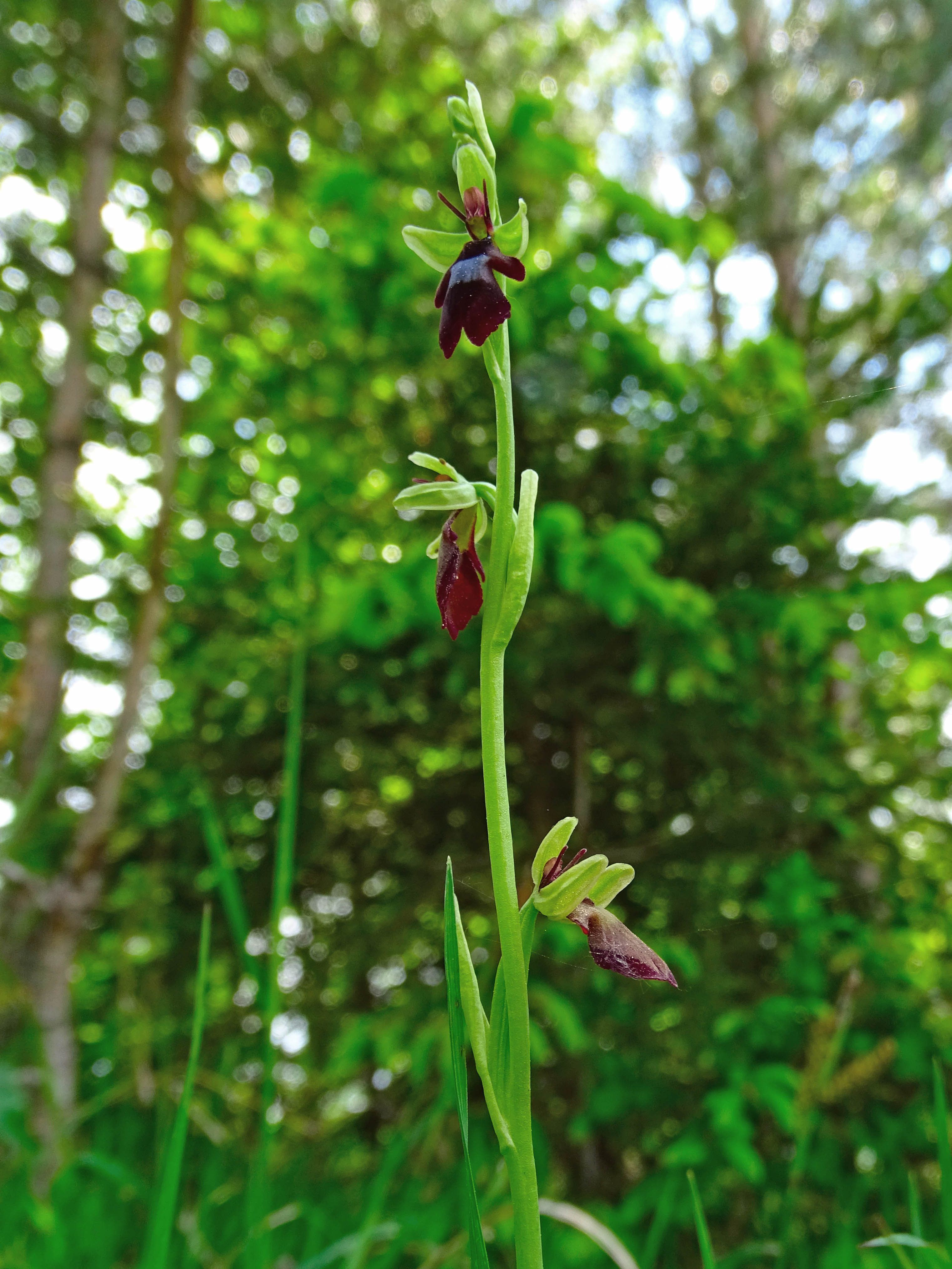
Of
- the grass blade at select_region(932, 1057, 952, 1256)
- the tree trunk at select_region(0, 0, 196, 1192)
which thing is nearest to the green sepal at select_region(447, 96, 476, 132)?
the grass blade at select_region(932, 1057, 952, 1256)

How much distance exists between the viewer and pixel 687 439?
8.81 feet

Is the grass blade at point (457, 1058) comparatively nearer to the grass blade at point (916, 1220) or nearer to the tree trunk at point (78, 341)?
the grass blade at point (916, 1220)

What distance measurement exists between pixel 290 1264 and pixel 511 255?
2292 mm

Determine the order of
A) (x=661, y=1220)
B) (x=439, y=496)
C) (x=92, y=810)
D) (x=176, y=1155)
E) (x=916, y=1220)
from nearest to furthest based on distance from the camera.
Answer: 1. (x=439, y=496)
2. (x=176, y=1155)
3. (x=916, y=1220)
4. (x=661, y=1220)
5. (x=92, y=810)

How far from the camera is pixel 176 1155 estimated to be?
82 centimetres

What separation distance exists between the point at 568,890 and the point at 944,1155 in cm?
54

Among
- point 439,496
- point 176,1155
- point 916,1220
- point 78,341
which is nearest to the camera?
point 439,496

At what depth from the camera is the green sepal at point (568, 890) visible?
1.97ft

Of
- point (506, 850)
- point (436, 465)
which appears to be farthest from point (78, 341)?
point (506, 850)

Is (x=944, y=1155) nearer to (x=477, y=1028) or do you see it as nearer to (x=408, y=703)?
(x=477, y=1028)

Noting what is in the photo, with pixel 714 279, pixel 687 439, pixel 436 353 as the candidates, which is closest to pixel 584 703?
pixel 687 439

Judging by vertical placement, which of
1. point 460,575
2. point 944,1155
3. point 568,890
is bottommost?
point 944,1155

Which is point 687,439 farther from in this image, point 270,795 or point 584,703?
point 270,795

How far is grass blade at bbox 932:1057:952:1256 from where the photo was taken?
76 centimetres
